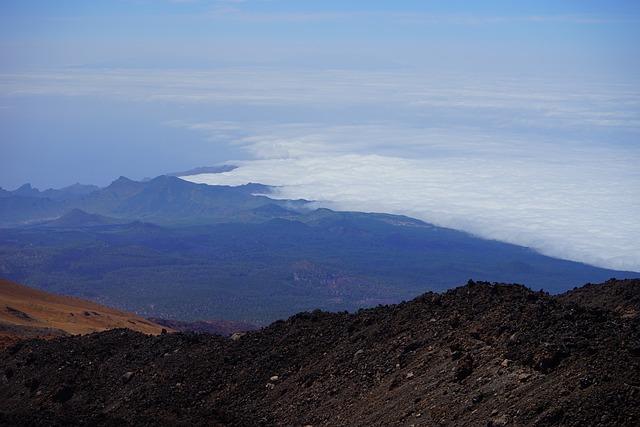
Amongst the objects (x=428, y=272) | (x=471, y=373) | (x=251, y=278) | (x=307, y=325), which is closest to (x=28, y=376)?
(x=307, y=325)

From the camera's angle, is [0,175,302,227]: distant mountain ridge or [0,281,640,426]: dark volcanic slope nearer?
[0,281,640,426]: dark volcanic slope

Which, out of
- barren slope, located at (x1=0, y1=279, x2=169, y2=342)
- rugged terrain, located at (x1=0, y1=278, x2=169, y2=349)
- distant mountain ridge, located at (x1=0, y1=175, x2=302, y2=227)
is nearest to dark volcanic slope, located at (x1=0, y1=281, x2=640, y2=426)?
rugged terrain, located at (x1=0, y1=278, x2=169, y2=349)

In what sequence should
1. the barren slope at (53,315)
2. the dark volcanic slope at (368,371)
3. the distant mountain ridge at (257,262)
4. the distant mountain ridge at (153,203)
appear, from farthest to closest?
the distant mountain ridge at (153,203) → the distant mountain ridge at (257,262) → the barren slope at (53,315) → the dark volcanic slope at (368,371)

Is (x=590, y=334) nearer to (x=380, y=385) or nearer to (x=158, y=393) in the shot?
(x=380, y=385)

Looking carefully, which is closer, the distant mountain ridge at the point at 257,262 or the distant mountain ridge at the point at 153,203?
the distant mountain ridge at the point at 257,262

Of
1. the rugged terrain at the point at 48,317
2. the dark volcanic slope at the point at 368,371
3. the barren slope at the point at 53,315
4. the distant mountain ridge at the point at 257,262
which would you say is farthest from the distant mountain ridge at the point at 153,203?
the dark volcanic slope at the point at 368,371

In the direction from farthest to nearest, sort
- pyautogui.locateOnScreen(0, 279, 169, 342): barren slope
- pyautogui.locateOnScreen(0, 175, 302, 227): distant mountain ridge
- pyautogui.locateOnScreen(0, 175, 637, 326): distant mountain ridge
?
pyautogui.locateOnScreen(0, 175, 302, 227): distant mountain ridge < pyautogui.locateOnScreen(0, 175, 637, 326): distant mountain ridge < pyautogui.locateOnScreen(0, 279, 169, 342): barren slope

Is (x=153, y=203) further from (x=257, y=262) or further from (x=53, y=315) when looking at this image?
(x=53, y=315)

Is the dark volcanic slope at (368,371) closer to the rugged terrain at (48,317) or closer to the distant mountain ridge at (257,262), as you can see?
the rugged terrain at (48,317)

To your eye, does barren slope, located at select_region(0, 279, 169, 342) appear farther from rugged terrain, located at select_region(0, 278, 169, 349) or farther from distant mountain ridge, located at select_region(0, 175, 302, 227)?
distant mountain ridge, located at select_region(0, 175, 302, 227)
